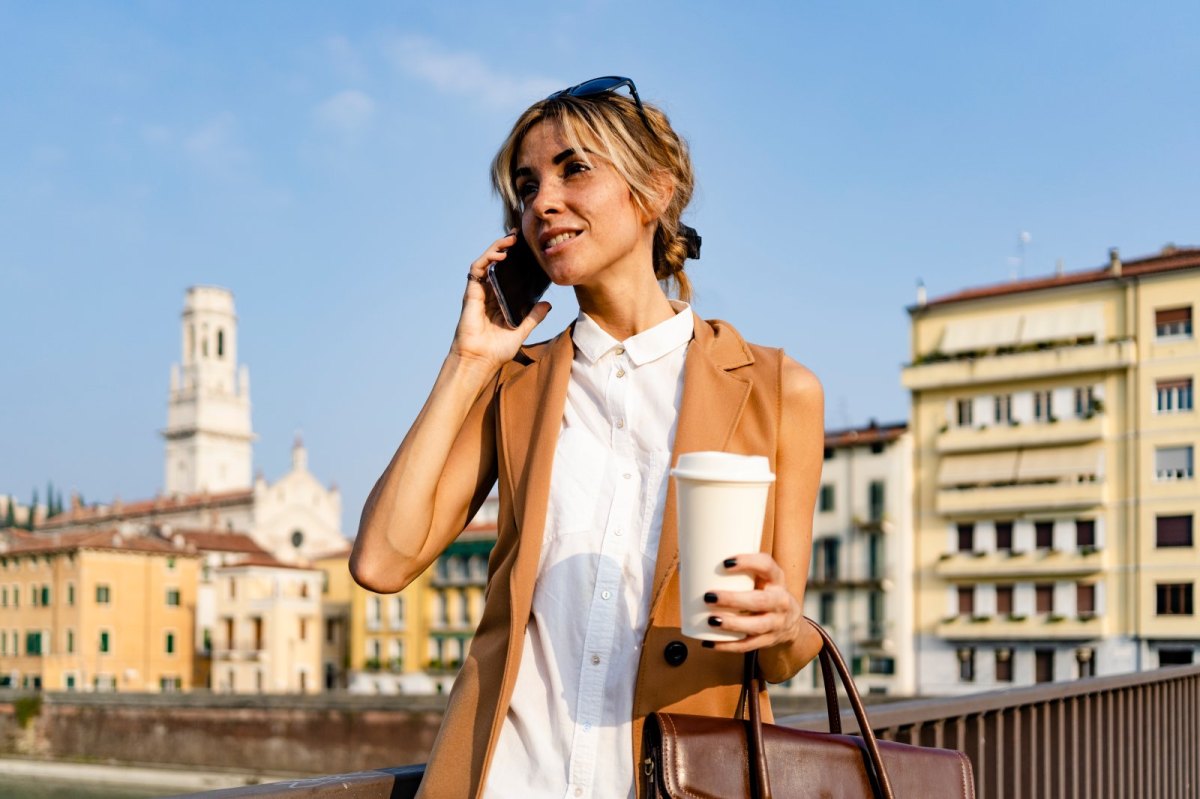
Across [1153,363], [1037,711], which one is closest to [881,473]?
[1153,363]

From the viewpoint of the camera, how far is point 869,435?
162 feet

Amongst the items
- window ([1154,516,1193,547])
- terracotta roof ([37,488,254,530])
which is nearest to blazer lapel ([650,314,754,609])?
window ([1154,516,1193,547])

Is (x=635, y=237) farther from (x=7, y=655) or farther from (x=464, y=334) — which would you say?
(x=7, y=655)

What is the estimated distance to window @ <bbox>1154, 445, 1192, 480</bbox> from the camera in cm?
4347

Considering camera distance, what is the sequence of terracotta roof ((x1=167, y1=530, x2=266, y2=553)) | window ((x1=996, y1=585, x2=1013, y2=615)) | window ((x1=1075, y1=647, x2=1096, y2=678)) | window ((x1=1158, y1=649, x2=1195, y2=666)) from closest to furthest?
window ((x1=1158, y1=649, x2=1195, y2=666)), window ((x1=1075, y1=647, x2=1096, y2=678)), window ((x1=996, y1=585, x2=1013, y2=615)), terracotta roof ((x1=167, y1=530, x2=266, y2=553))

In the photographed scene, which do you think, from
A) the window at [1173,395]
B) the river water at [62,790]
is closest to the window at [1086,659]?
the window at [1173,395]

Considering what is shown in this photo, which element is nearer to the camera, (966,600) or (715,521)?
(715,521)

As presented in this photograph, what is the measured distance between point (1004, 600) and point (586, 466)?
156 feet

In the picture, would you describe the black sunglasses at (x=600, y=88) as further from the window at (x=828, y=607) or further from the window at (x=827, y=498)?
the window at (x=828, y=607)

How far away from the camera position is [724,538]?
5.06 feet

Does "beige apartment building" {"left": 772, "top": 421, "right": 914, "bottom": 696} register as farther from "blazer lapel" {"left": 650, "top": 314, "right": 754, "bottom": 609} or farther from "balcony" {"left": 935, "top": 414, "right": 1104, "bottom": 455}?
"blazer lapel" {"left": 650, "top": 314, "right": 754, "bottom": 609}

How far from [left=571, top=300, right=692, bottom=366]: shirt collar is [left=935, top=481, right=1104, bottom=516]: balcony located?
4580 centimetres

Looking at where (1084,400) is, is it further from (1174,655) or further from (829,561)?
(829,561)

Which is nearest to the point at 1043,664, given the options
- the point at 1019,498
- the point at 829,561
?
the point at 1019,498
